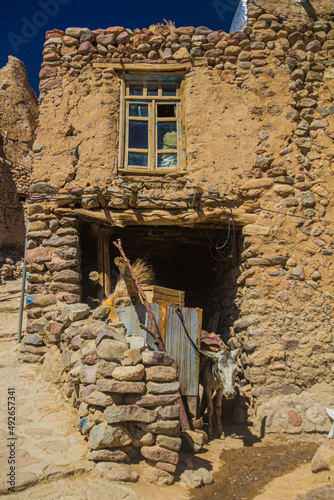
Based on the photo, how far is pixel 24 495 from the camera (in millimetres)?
2734

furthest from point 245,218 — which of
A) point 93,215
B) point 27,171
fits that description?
point 27,171

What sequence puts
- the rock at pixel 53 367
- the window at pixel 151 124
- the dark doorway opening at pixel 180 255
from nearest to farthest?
the rock at pixel 53 367 < the window at pixel 151 124 < the dark doorway opening at pixel 180 255

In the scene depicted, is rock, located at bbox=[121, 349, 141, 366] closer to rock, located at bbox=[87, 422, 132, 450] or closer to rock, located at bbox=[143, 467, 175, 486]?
rock, located at bbox=[87, 422, 132, 450]

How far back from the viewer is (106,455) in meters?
3.18

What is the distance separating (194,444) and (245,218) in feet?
11.2

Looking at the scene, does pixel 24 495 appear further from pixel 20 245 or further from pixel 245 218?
pixel 20 245

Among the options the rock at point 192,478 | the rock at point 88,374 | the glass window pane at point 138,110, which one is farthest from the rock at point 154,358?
the glass window pane at point 138,110

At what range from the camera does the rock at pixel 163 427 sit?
3377mm

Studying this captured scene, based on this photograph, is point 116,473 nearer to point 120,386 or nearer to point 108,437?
point 108,437

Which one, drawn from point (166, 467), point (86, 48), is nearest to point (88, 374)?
point (166, 467)

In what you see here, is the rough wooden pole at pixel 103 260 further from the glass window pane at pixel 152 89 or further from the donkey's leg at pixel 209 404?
the glass window pane at pixel 152 89

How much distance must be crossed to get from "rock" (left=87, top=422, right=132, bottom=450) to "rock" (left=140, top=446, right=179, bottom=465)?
18cm

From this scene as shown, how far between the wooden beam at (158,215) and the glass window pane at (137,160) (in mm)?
918

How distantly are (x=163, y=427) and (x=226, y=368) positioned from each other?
1.46 meters
